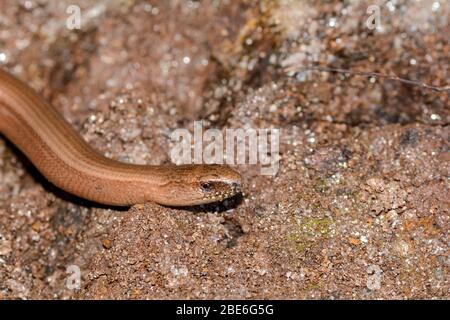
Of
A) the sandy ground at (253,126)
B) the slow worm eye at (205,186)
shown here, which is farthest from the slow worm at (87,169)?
the sandy ground at (253,126)

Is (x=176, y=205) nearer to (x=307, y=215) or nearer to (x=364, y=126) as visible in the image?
(x=307, y=215)

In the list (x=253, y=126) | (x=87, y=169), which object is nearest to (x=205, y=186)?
(x=253, y=126)

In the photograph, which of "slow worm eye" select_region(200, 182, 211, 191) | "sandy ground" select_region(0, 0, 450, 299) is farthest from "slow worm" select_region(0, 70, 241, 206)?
"sandy ground" select_region(0, 0, 450, 299)

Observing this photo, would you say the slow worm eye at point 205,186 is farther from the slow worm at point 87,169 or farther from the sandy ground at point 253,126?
the sandy ground at point 253,126

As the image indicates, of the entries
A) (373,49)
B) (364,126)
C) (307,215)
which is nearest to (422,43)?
(373,49)

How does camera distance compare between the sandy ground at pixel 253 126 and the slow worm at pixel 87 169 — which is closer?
the sandy ground at pixel 253 126
